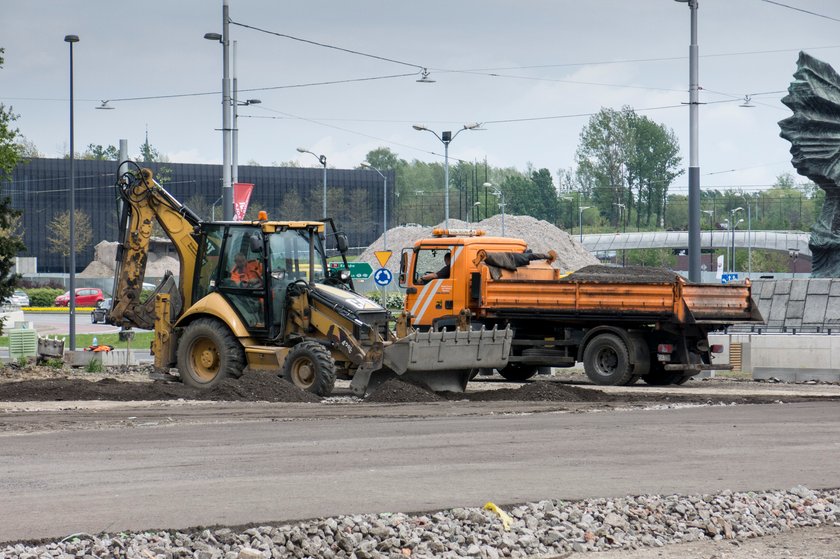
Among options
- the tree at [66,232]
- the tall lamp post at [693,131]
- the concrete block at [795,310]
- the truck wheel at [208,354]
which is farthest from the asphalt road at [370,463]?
the tree at [66,232]

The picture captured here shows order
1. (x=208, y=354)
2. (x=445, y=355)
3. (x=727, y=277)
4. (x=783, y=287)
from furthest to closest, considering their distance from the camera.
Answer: (x=727, y=277), (x=783, y=287), (x=208, y=354), (x=445, y=355)

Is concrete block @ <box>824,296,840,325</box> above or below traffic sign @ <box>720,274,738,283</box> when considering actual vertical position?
below

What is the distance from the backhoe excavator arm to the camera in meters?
23.1

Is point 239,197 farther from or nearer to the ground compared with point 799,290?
farther from the ground

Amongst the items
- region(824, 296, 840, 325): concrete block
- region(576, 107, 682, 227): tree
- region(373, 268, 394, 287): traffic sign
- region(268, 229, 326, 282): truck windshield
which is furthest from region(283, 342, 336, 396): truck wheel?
region(576, 107, 682, 227): tree

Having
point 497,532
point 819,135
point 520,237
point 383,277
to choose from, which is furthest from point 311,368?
point 520,237

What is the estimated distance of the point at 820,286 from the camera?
3369cm

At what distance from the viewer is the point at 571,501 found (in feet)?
35.0

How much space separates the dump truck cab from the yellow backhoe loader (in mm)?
3677

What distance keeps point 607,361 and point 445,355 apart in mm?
5534

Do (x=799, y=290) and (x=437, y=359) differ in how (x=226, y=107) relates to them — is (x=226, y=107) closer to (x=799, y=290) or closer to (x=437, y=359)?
(x=437, y=359)

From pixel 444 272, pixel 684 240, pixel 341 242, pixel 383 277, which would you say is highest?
pixel 684 240

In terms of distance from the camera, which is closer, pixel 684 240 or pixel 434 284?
pixel 434 284

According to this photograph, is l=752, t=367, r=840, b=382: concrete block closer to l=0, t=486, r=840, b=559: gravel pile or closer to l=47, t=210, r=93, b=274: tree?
l=0, t=486, r=840, b=559: gravel pile
